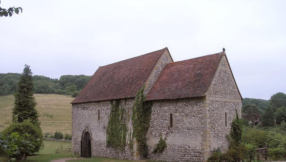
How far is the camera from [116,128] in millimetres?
24406

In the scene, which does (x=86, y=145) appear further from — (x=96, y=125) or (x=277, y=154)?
(x=277, y=154)

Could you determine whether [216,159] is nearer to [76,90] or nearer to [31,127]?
[31,127]

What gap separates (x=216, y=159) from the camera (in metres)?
17.9

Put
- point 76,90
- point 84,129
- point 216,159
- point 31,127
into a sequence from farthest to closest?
point 76,90 → point 84,129 → point 31,127 → point 216,159

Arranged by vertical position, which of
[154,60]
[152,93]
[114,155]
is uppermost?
[154,60]

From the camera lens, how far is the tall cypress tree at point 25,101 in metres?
33.9

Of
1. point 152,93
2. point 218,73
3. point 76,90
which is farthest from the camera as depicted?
point 76,90

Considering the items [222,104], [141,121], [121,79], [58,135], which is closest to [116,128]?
[141,121]

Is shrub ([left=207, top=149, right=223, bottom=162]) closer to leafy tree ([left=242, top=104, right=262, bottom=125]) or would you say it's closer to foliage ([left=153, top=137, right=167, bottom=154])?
foliage ([left=153, top=137, right=167, bottom=154])

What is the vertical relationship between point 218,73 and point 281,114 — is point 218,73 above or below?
above

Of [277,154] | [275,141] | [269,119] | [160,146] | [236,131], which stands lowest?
[277,154]

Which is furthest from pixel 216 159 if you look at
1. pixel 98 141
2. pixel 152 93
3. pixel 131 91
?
pixel 98 141

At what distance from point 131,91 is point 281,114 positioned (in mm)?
Answer: 57419

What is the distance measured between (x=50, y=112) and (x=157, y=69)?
1786 inches
